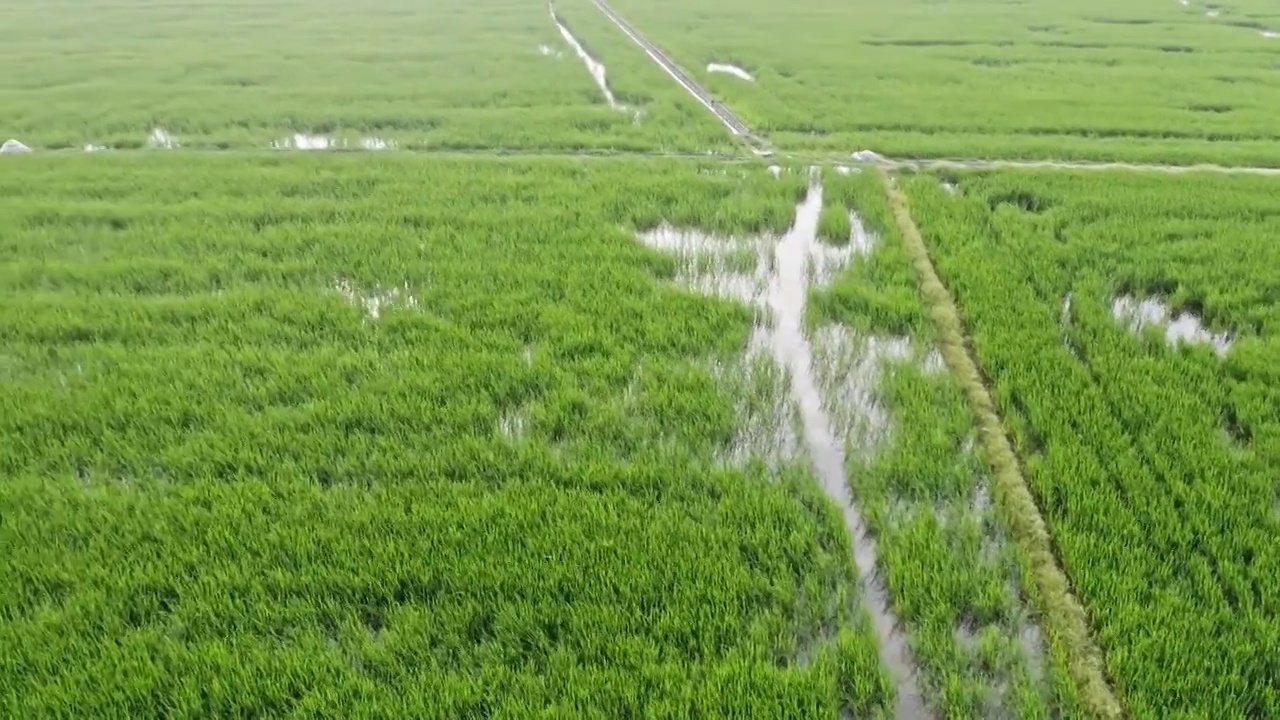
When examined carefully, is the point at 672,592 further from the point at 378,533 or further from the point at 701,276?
the point at 701,276

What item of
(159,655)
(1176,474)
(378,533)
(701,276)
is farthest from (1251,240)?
(159,655)

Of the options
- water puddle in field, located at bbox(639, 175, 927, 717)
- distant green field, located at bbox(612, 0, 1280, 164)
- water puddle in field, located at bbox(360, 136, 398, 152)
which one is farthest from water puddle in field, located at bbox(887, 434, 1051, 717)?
water puddle in field, located at bbox(360, 136, 398, 152)

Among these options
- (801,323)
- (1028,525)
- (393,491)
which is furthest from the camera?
(801,323)

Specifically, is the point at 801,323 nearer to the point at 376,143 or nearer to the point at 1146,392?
the point at 1146,392

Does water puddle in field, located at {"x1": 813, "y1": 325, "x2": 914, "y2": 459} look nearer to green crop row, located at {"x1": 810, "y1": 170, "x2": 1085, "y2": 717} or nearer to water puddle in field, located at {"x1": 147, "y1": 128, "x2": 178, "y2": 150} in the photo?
green crop row, located at {"x1": 810, "y1": 170, "x2": 1085, "y2": 717}

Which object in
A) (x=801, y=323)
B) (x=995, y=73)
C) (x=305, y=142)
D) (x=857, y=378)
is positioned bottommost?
(x=857, y=378)

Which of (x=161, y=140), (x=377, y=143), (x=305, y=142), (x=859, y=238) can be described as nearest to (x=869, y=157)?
(x=859, y=238)
